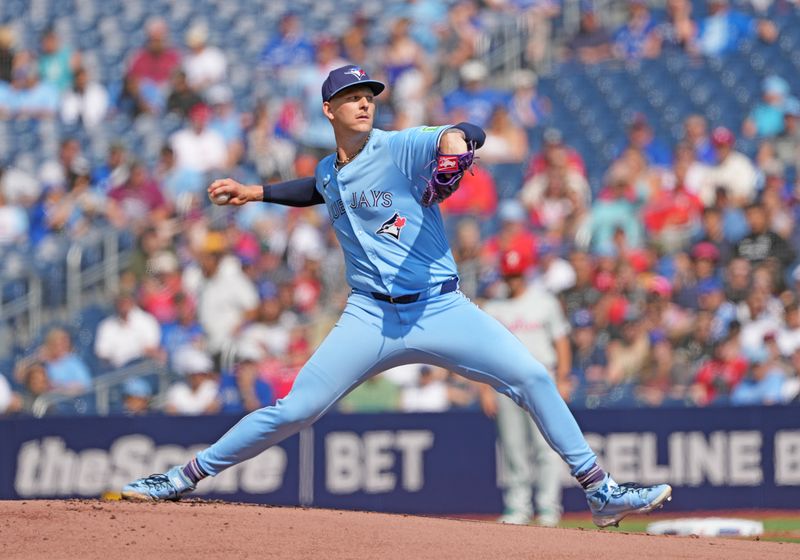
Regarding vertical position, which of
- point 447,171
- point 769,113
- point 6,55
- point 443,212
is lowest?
point 447,171

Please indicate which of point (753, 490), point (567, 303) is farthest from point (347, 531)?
point (567, 303)

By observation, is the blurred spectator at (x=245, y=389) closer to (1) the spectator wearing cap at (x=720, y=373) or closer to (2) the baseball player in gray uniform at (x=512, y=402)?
(2) the baseball player in gray uniform at (x=512, y=402)

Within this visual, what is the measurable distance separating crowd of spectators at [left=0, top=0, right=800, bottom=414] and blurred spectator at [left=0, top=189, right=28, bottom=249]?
0.09 feet

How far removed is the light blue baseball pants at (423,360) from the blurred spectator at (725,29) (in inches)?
420

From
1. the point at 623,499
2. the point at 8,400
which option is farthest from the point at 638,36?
the point at 623,499

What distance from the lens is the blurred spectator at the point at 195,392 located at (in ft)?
40.2

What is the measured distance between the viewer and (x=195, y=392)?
484 inches

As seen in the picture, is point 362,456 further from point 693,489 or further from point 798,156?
point 798,156

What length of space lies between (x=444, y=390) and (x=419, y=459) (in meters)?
0.91

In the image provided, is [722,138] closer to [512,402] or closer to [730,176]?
[730,176]

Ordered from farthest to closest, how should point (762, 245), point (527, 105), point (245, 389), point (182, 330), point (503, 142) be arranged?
point (527, 105)
point (503, 142)
point (182, 330)
point (762, 245)
point (245, 389)

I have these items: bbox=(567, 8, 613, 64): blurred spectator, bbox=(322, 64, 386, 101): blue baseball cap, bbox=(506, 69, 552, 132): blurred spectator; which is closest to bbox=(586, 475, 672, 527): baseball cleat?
bbox=(322, 64, 386, 101): blue baseball cap

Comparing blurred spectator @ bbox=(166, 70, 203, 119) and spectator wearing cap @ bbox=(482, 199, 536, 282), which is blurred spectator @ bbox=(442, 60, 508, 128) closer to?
spectator wearing cap @ bbox=(482, 199, 536, 282)

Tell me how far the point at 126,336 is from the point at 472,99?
5.02 metres
